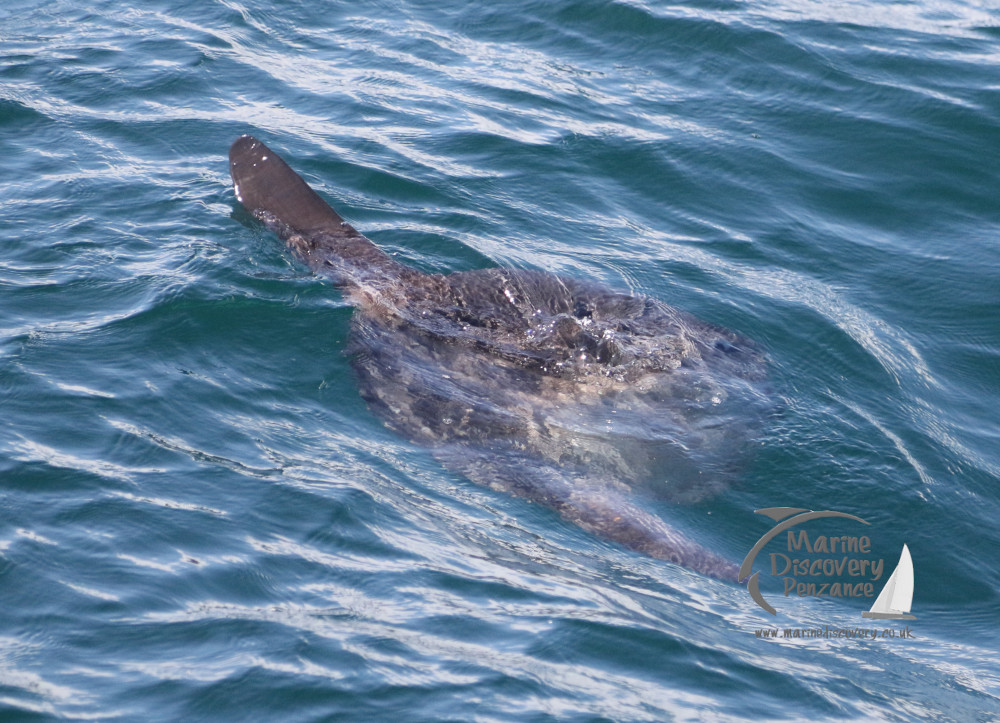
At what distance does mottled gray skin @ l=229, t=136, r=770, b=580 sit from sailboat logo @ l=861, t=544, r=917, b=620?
28.0 inches

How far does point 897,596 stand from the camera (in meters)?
5.12

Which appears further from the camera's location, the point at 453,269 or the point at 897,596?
the point at 453,269

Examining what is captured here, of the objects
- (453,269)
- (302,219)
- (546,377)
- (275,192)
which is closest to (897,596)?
(546,377)

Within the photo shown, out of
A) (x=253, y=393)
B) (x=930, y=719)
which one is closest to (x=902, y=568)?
(x=930, y=719)

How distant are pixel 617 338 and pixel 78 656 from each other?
370cm

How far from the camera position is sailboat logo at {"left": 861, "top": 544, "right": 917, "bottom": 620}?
501cm

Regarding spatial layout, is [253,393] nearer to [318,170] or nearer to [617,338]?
[617,338]

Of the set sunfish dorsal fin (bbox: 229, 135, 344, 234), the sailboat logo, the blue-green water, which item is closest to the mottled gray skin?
sunfish dorsal fin (bbox: 229, 135, 344, 234)

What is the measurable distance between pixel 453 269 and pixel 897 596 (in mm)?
3748

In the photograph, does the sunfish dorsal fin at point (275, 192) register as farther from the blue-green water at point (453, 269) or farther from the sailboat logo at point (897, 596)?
the sailboat logo at point (897, 596)

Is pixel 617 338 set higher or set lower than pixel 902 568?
higher

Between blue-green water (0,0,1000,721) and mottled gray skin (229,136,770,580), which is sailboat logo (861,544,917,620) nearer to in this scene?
blue-green water (0,0,1000,721)

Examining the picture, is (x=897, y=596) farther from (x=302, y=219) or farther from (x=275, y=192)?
(x=275, y=192)

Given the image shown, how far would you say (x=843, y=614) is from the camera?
4.98m
